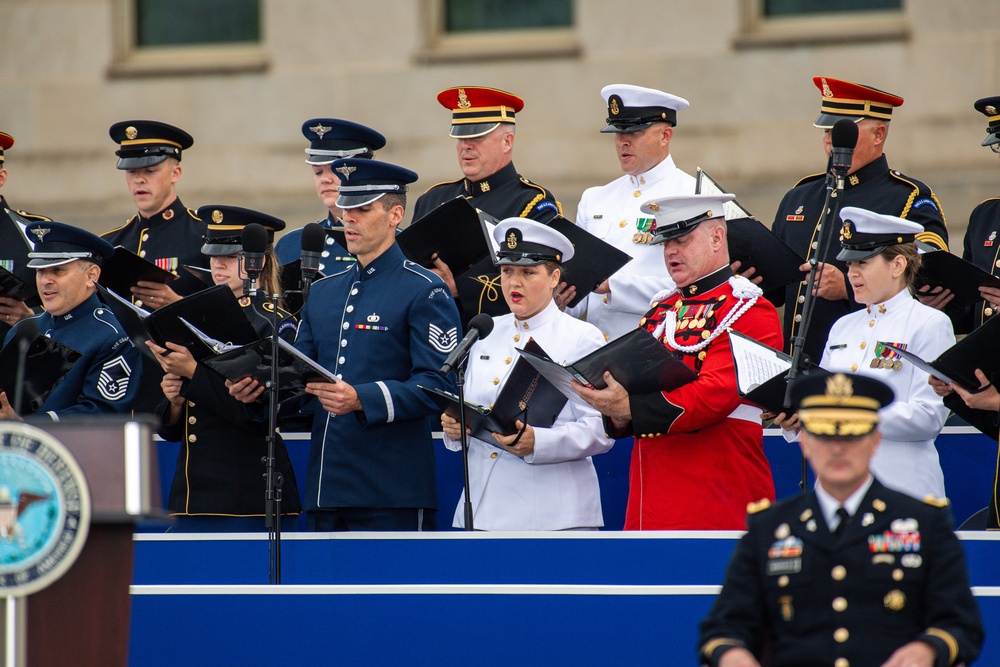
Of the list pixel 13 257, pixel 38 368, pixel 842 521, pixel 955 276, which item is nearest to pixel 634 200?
pixel 955 276

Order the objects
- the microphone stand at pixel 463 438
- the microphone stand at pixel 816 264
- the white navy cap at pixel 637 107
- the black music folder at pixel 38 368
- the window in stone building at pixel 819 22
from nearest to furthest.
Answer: the microphone stand at pixel 816 264 → the microphone stand at pixel 463 438 → the black music folder at pixel 38 368 → the white navy cap at pixel 637 107 → the window in stone building at pixel 819 22

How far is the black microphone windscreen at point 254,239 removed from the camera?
5770 millimetres

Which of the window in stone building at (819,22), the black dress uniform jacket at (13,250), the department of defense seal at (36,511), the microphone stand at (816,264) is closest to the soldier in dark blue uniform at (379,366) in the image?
the microphone stand at (816,264)

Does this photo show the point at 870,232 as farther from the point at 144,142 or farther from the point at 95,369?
the point at 144,142

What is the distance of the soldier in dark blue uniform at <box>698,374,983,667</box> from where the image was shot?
147 inches

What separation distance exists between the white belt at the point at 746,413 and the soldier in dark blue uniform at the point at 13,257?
323 centimetres

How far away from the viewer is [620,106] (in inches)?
272

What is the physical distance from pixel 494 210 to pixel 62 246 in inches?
67.9

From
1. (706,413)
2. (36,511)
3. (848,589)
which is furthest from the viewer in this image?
(706,413)

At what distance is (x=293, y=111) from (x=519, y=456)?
5.61 m

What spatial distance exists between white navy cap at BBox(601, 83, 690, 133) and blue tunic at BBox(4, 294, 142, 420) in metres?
2.13

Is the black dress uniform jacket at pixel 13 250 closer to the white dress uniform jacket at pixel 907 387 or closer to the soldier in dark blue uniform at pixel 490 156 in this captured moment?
the soldier in dark blue uniform at pixel 490 156

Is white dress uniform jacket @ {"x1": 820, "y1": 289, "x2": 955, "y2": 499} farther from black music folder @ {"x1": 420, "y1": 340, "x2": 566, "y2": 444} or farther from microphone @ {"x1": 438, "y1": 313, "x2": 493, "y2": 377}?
microphone @ {"x1": 438, "y1": 313, "x2": 493, "y2": 377}

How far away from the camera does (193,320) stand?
616 centimetres
